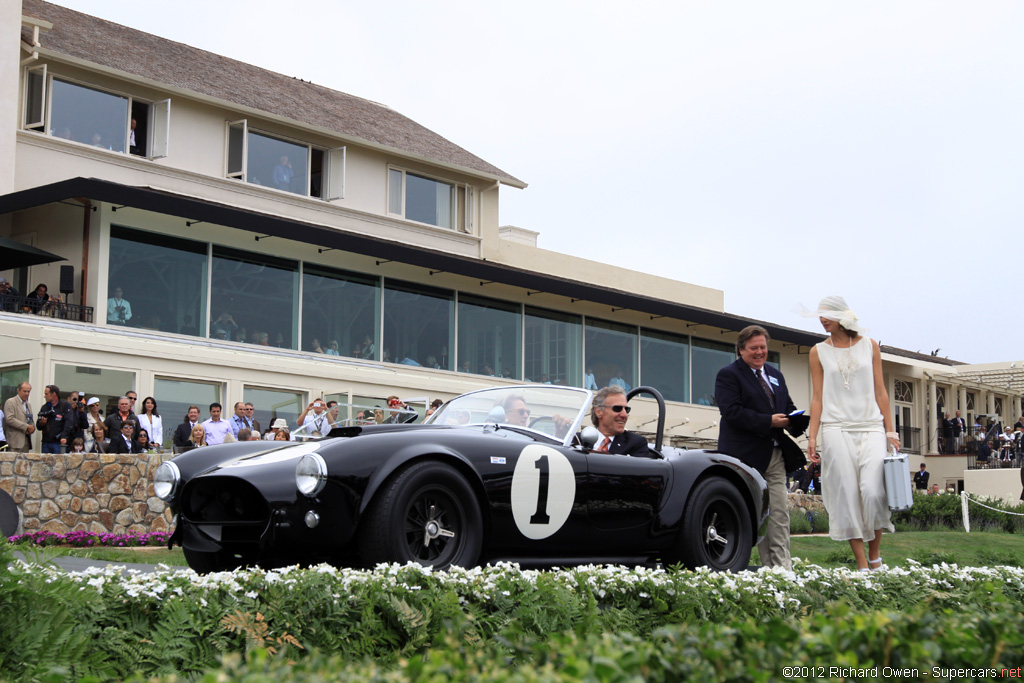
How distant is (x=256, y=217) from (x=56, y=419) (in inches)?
278

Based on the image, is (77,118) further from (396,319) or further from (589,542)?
(589,542)

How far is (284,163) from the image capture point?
25391 millimetres

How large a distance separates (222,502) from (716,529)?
3597 millimetres

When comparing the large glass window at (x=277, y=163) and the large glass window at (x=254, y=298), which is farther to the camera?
the large glass window at (x=277, y=163)

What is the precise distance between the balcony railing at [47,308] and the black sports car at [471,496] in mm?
12766

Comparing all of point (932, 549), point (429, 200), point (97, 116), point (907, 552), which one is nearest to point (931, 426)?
point (429, 200)

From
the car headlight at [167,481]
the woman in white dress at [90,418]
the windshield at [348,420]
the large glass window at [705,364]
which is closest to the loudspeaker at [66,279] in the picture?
the woman in white dress at [90,418]

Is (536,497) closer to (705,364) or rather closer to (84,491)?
(84,491)

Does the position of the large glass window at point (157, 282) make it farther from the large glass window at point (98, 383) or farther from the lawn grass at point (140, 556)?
the lawn grass at point (140, 556)

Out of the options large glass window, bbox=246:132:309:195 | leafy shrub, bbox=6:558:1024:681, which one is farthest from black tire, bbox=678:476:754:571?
large glass window, bbox=246:132:309:195

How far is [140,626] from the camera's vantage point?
15.1 feet

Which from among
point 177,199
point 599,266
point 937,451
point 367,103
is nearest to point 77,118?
point 177,199

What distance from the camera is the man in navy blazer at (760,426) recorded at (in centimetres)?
822

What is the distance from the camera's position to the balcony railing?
18219 millimetres
